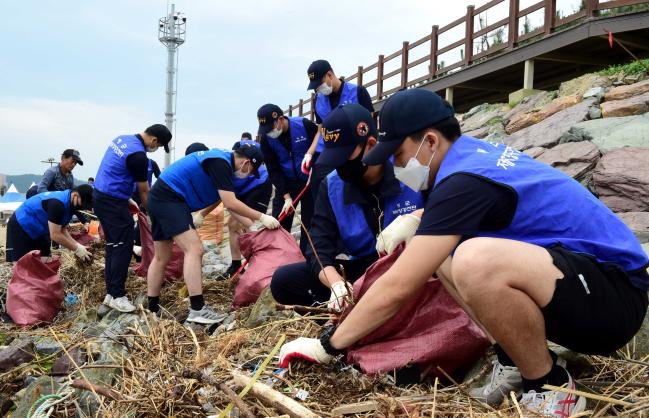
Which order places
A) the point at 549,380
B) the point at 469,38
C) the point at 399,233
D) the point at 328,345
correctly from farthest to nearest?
the point at 469,38 → the point at 399,233 → the point at 328,345 → the point at 549,380

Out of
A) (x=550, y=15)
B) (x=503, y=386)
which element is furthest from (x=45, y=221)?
(x=550, y=15)

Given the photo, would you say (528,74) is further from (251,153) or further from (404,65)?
(251,153)

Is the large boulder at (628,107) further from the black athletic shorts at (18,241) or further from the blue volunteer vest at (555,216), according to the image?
the black athletic shorts at (18,241)

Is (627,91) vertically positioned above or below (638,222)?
above

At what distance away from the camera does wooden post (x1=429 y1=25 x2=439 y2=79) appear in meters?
12.5

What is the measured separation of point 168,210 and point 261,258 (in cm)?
82

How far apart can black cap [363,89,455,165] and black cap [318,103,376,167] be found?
2.62 ft

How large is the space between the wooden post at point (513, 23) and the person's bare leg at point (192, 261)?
8037 mm

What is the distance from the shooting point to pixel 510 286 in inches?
70.7

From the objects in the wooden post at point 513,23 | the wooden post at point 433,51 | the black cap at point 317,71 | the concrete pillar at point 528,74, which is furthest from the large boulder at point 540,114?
the wooden post at point 433,51

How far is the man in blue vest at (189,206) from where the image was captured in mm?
4379

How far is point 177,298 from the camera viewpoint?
16.7 ft

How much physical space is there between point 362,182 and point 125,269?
9.45 feet

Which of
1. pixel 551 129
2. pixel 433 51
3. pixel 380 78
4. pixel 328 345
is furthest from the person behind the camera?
pixel 380 78
